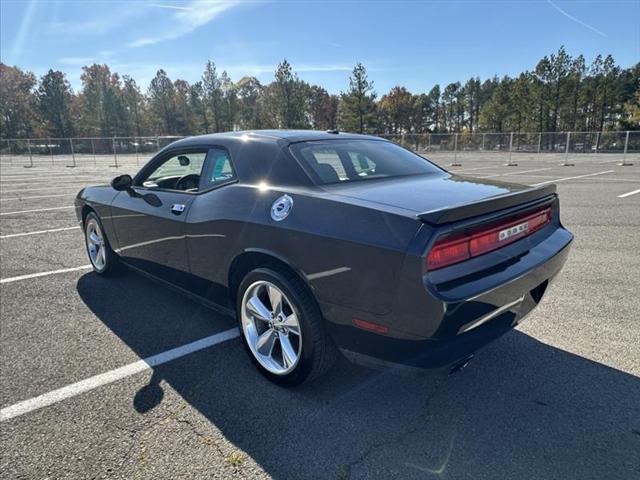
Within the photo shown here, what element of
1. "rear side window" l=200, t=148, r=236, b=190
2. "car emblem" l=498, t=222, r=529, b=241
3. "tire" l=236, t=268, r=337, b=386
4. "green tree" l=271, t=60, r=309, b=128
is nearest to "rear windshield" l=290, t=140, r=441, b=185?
"rear side window" l=200, t=148, r=236, b=190

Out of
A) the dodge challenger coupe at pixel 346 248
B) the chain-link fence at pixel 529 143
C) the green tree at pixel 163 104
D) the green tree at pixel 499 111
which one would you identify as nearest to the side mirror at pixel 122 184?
the dodge challenger coupe at pixel 346 248

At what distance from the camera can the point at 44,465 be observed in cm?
202

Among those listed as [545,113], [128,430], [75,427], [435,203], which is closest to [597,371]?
[435,203]

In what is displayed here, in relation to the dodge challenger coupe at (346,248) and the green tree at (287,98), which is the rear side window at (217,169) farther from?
the green tree at (287,98)

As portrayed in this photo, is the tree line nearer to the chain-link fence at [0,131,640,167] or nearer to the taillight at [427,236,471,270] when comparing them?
the chain-link fence at [0,131,640,167]

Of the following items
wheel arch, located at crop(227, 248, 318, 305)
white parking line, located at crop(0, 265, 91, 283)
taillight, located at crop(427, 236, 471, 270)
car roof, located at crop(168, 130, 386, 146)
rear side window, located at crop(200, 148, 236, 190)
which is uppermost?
car roof, located at crop(168, 130, 386, 146)

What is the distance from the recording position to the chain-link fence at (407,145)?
28172 millimetres

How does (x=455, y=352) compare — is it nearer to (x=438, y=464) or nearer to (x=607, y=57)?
(x=438, y=464)

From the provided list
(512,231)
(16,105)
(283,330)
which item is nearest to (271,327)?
(283,330)

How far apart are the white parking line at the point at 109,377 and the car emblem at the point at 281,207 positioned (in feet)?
4.15

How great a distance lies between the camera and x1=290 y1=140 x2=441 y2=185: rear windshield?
2779mm

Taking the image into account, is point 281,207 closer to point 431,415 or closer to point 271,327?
point 271,327

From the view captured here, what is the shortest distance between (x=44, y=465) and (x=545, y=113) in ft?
223

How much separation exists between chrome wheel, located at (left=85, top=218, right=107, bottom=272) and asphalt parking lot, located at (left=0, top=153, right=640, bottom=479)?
0.77 meters
